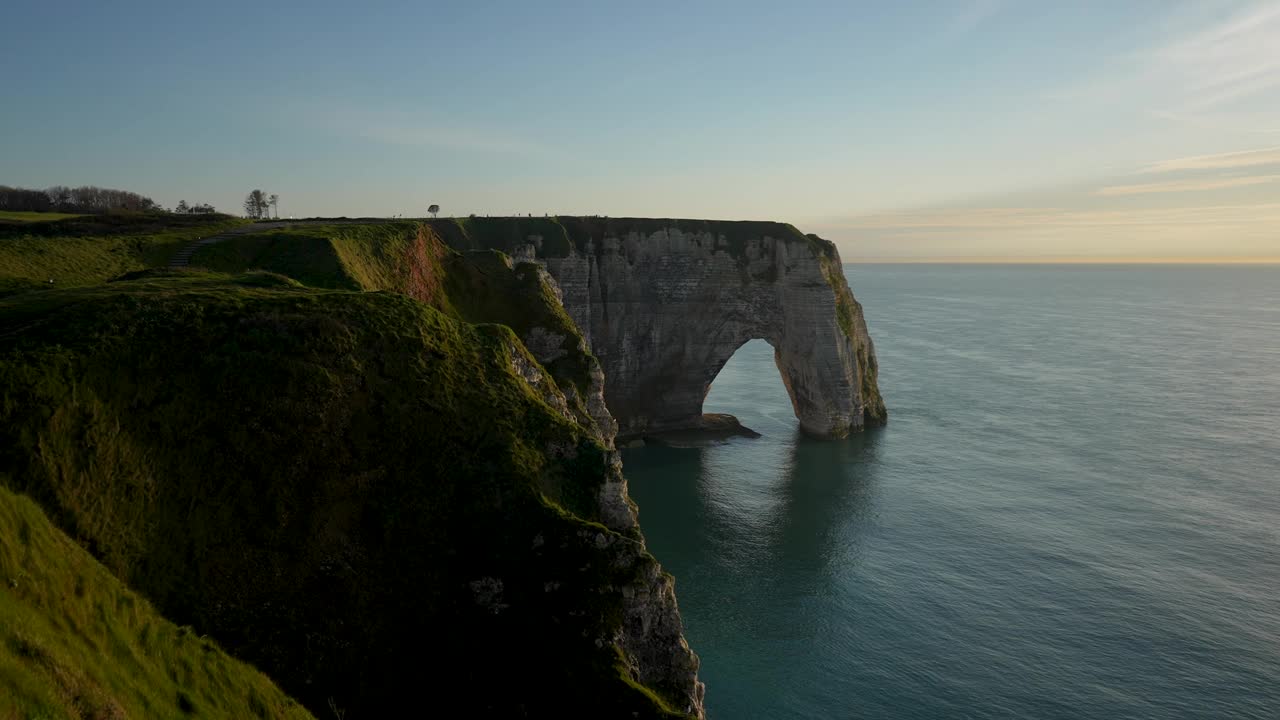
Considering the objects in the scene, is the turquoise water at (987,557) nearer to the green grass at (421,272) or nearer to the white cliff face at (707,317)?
the white cliff face at (707,317)

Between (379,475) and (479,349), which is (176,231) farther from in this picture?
(379,475)

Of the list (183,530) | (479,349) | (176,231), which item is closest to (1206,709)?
(479,349)

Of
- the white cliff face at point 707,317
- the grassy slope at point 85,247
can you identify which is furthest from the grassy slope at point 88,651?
the white cliff face at point 707,317

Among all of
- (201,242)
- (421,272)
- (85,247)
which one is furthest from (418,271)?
(85,247)

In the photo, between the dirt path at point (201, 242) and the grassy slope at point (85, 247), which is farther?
the dirt path at point (201, 242)

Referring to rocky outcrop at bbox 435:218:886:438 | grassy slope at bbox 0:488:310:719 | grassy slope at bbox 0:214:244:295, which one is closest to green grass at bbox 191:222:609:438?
grassy slope at bbox 0:214:244:295

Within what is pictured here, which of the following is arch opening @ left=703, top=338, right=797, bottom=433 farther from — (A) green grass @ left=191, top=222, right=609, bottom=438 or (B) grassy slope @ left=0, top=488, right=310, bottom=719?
(B) grassy slope @ left=0, top=488, right=310, bottom=719
